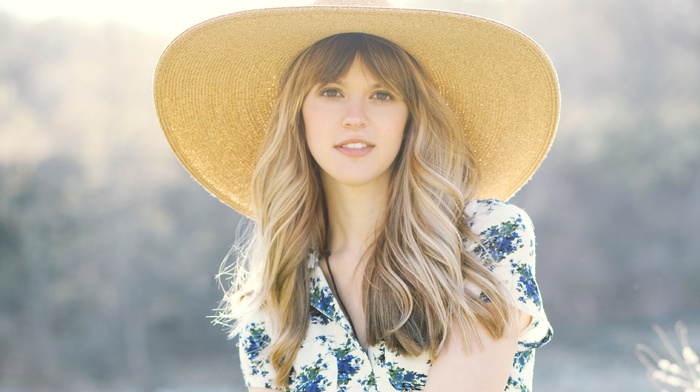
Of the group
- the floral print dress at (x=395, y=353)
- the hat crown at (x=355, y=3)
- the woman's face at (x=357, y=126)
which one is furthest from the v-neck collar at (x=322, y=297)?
the hat crown at (x=355, y=3)

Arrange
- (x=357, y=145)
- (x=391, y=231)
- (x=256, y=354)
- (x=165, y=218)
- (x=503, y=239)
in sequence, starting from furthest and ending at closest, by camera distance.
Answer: (x=165, y=218)
(x=256, y=354)
(x=391, y=231)
(x=357, y=145)
(x=503, y=239)

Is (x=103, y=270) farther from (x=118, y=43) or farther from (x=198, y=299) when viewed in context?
(x=118, y=43)

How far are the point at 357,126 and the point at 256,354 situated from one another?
0.73 meters

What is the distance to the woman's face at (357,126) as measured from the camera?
7.79 feet

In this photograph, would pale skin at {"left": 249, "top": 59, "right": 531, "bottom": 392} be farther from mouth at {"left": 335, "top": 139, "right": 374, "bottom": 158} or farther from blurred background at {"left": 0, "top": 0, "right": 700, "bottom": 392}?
blurred background at {"left": 0, "top": 0, "right": 700, "bottom": 392}

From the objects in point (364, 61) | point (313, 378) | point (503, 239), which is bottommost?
point (313, 378)

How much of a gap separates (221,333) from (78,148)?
2929 mm

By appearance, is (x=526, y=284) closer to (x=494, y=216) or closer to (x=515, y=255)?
(x=515, y=255)

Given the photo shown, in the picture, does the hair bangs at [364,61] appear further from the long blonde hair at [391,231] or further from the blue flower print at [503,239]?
the blue flower print at [503,239]

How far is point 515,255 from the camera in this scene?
224 centimetres

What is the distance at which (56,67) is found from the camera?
11711 millimetres

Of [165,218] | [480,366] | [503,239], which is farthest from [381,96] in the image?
[165,218]

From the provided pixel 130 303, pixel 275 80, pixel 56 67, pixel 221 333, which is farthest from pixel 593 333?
pixel 275 80

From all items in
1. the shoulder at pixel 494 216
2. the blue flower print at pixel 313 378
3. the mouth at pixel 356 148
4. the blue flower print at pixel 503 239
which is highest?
the mouth at pixel 356 148
